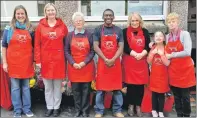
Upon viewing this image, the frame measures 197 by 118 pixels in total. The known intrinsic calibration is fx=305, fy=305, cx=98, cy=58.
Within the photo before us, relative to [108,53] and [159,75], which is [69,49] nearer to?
A: [108,53]

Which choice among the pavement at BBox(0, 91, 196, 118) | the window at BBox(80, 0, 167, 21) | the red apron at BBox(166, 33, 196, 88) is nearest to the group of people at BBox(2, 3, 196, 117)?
the red apron at BBox(166, 33, 196, 88)

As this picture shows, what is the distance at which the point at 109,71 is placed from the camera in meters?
4.64

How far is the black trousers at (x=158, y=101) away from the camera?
4645 mm

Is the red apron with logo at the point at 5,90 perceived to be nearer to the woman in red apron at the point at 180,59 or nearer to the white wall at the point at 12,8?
the white wall at the point at 12,8

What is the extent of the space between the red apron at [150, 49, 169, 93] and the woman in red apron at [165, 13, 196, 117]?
0.11 m

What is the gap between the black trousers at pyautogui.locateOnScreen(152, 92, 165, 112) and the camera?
464cm

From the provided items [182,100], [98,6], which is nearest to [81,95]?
[182,100]

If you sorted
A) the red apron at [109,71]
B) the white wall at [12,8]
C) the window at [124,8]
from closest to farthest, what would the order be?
the red apron at [109,71], the window at [124,8], the white wall at [12,8]

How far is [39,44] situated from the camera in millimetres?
4676

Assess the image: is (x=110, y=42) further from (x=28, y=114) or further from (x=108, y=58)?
(x=28, y=114)

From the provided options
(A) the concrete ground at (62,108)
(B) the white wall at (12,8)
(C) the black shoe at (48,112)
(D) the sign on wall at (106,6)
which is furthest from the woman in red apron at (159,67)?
(B) the white wall at (12,8)

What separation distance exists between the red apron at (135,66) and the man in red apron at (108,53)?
5.6 inches

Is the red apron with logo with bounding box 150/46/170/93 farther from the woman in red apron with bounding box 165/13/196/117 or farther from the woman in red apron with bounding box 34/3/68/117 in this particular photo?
the woman in red apron with bounding box 34/3/68/117

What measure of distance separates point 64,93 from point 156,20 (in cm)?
260
